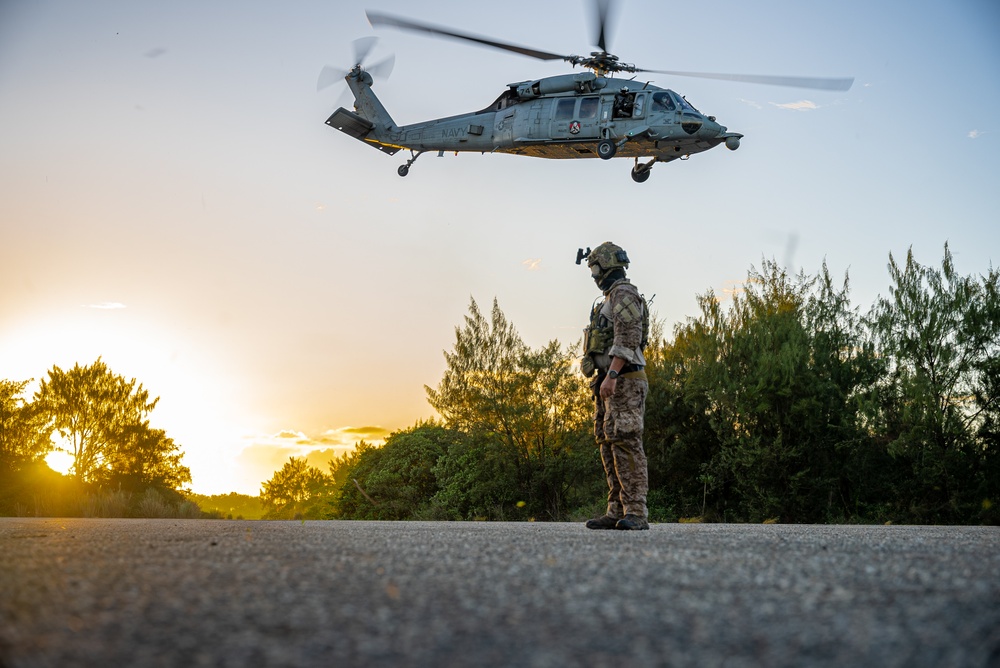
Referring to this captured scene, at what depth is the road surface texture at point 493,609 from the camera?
204 centimetres

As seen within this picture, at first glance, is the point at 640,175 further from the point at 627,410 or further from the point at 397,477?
the point at 397,477

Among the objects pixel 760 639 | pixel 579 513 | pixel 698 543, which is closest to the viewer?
pixel 760 639

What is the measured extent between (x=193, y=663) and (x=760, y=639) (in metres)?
1.32

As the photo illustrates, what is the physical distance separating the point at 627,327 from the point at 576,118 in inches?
478

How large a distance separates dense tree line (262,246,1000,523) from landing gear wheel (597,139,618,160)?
20.4 ft

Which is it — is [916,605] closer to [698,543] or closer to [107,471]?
[698,543]

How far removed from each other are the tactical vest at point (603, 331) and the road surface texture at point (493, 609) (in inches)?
126

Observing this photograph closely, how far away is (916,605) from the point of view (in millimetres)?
2643

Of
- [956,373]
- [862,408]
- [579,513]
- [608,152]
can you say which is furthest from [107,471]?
[956,373]

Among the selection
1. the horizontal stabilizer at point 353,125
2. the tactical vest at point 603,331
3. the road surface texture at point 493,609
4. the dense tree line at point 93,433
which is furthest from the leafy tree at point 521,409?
the road surface texture at point 493,609

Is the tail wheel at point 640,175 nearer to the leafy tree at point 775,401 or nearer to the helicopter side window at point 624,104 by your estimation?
the helicopter side window at point 624,104

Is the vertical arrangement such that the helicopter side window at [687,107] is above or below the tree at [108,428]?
above

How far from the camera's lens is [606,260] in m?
7.46

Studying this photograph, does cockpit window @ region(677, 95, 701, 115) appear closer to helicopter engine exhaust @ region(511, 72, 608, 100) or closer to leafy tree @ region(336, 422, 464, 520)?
helicopter engine exhaust @ region(511, 72, 608, 100)
